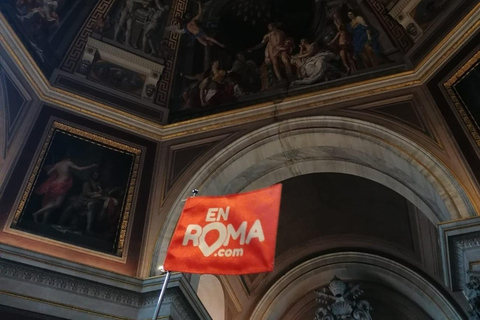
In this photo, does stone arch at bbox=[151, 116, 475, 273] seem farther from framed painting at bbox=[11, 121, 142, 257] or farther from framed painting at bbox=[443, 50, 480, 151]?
framed painting at bbox=[11, 121, 142, 257]

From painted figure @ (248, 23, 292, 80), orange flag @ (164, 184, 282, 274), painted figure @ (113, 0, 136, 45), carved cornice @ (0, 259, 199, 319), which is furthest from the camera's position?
painted figure @ (113, 0, 136, 45)

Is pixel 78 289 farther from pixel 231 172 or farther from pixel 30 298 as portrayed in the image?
pixel 231 172

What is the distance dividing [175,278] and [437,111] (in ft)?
14.8

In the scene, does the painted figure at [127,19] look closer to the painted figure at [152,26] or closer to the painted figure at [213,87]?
the painted figure at [152,26]

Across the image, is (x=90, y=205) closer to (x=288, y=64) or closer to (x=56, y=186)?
(x=56, y=186)

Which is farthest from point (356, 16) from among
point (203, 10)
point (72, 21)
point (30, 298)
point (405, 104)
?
point (30, 298)

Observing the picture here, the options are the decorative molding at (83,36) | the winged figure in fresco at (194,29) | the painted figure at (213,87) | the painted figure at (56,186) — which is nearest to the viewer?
the painted figure at (56,186)

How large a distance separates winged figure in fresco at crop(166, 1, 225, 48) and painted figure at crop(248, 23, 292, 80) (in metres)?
1.02

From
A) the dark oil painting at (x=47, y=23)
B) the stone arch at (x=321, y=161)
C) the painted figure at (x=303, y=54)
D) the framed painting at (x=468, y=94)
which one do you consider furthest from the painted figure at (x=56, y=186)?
the framed painting at (x=468, y=94)

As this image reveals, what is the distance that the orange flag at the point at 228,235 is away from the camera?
5.25 metres

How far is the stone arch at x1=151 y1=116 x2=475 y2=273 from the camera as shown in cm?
752

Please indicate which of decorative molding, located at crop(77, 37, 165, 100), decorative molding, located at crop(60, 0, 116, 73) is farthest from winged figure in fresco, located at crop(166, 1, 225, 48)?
decorative molding, located at crop(60, 0, 116, 73)

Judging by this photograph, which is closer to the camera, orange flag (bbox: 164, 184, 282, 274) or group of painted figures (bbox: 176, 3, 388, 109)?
orange flag (bbox: 164, 184, 282, 274)

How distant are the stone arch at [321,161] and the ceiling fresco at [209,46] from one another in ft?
2.77
